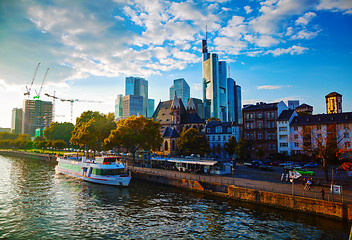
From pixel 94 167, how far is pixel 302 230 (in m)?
42.3

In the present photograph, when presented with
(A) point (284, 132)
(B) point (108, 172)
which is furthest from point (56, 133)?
(A) point (284, 132)

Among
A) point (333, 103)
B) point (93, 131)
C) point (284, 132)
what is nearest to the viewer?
point (284, 132)

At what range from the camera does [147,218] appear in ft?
95.1

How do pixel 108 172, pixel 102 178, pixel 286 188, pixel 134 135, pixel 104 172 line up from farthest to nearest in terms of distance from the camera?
pixel 134 135, pixel 104 172, pixel 108 172, pixel 102 178, pixel 286 188

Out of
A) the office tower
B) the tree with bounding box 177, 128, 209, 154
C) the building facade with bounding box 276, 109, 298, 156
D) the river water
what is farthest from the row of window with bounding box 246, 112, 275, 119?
the office tower

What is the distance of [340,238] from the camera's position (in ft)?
74.7

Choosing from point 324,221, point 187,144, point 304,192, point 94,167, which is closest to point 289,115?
point 187,144

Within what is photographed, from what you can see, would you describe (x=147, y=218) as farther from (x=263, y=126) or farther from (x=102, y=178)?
(x=263, y=126)

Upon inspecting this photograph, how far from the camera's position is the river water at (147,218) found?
79.5 ft

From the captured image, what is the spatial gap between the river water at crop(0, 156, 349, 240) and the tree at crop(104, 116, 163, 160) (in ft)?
90.4

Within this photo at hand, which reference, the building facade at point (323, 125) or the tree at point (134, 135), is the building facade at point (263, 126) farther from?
the tree at point (134, 135)

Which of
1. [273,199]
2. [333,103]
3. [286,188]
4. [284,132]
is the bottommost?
[273,199]

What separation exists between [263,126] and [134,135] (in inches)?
1740

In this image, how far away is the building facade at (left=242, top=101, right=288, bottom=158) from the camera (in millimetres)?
80375
